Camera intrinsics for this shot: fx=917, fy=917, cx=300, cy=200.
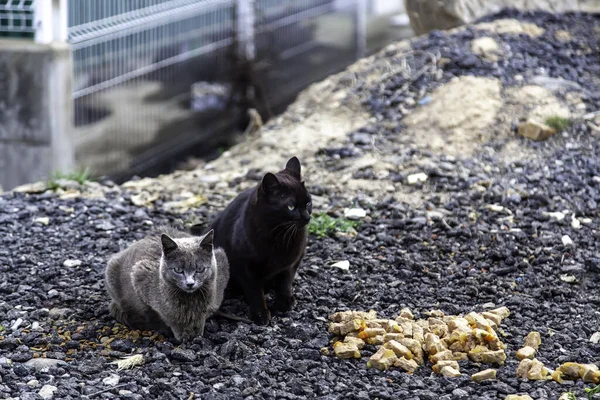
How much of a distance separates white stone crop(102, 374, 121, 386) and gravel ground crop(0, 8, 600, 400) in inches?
0.4

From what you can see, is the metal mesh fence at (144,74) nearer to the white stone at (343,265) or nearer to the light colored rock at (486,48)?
the light colored rock at (486,48)

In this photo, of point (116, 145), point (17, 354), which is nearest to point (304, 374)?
point (17, 354)

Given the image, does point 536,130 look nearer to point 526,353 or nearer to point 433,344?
point 526,353

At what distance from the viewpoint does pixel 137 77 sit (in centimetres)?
951

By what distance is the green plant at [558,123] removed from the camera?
743 centimetres

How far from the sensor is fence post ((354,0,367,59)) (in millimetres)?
13633

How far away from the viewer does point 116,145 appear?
947 cm

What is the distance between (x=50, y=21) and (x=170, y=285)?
4.71 m

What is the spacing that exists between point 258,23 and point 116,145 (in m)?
2.52

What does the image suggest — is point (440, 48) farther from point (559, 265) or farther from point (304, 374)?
point (304, 374)

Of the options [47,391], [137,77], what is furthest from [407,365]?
[137,77]

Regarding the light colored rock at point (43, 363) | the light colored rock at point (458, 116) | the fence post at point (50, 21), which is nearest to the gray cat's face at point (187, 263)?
the light colored rock at point (43, 363)

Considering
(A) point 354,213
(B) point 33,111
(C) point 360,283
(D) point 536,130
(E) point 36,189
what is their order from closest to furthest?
1. (C) point 360,283
2. (A) point 354,213
3. (E) point 36,189
4. (D) point 536,130
5. (B) point 33,111

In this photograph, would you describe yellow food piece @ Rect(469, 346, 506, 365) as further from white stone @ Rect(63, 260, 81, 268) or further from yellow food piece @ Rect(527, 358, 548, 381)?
white stone @ Rect(63, 260, 81, 268)
